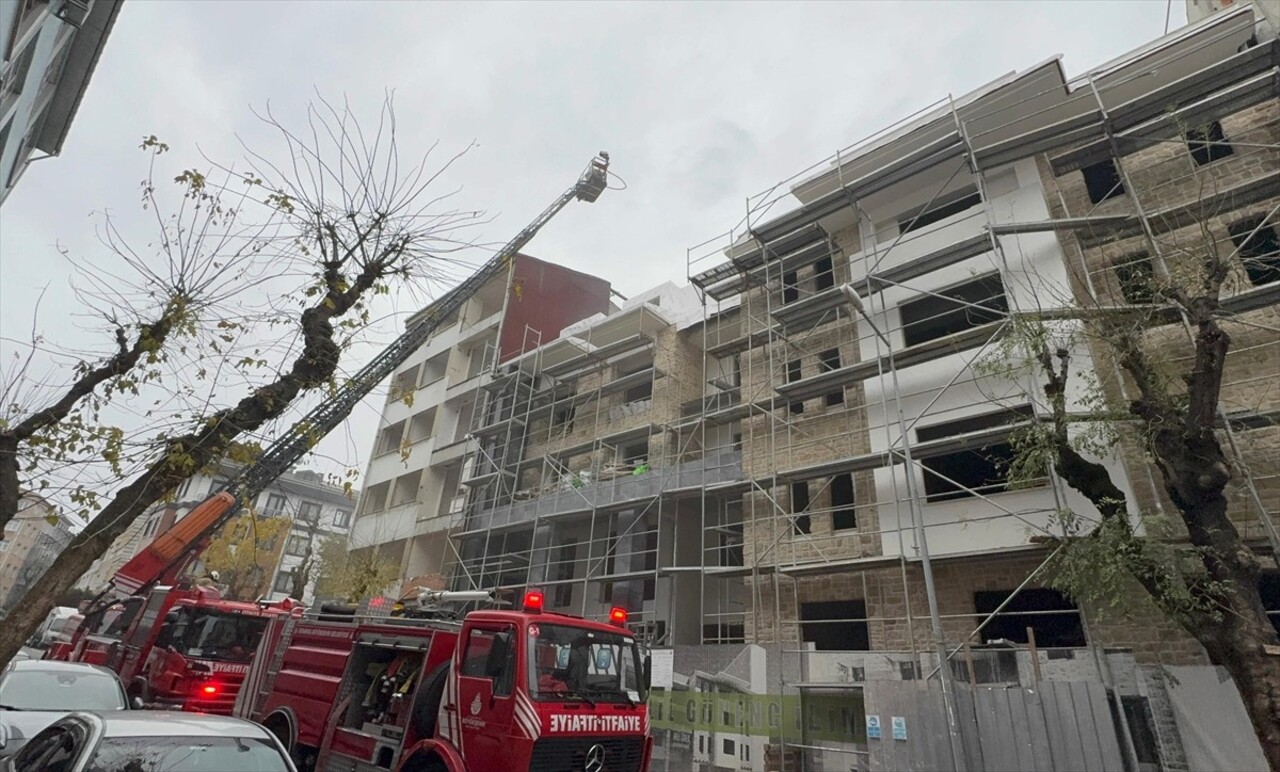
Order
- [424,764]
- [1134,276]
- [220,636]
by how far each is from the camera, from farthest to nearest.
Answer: [220,636] → [1134,276] → [424,764]

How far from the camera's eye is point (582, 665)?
7.05 meters

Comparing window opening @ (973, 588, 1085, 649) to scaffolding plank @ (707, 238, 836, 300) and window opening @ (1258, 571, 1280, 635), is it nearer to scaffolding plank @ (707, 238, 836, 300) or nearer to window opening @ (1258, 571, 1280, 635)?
window opening @ (1258, 571, 1280, 635)

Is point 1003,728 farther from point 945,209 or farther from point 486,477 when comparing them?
point 486,477

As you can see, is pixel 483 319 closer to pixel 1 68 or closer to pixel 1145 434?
pixel 1 68

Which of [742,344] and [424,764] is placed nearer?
[424,764]

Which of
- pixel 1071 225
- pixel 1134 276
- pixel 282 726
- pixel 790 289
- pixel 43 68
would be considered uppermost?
pixel 790 289

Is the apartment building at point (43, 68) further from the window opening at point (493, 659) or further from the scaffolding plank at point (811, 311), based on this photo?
the scaffolding plank at point (811, 311)

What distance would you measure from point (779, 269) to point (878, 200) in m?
3.05

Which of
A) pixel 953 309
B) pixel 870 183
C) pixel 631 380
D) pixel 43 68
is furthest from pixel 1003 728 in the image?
pixel 43 68

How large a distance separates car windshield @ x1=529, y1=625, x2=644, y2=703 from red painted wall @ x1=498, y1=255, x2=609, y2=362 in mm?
17970

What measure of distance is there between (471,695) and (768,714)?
21.6 feet

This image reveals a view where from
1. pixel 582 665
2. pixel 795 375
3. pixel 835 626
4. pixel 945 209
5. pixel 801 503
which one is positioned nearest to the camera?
pixel 582 665

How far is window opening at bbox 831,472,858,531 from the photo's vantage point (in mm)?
13891

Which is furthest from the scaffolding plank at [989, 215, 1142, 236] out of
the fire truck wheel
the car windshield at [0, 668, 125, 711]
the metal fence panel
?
the car windshield at [0, 668, 125, 711]
